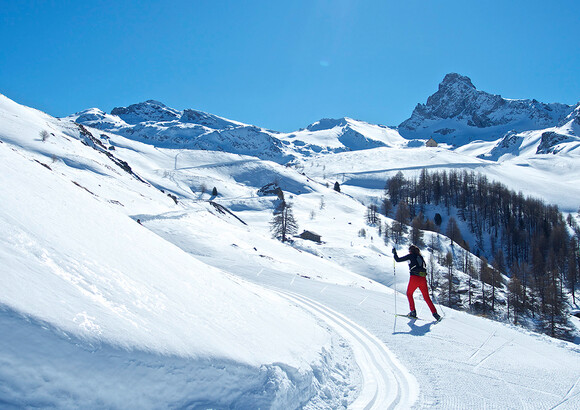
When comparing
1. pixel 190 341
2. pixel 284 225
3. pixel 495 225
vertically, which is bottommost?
pixel 284 225

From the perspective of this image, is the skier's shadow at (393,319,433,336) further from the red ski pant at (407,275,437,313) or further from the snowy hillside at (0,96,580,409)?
the red ski pant at (407,275,437,313)

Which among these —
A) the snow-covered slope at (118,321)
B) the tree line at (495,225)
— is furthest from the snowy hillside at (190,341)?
the tree line at (495,225)

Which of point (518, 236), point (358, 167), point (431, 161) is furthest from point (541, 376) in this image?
point (431, 161)

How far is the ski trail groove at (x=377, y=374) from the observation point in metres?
4.89

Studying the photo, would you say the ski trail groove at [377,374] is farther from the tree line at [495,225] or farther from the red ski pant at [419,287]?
the tree line at [495,225]

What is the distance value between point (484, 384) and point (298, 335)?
3.28 meters

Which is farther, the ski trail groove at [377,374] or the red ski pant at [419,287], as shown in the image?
the red ski pant at [419,287]

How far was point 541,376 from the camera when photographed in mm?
5703

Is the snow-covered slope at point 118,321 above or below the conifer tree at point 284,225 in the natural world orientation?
above

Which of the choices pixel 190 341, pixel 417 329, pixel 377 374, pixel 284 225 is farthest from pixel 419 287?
pixel 284 225

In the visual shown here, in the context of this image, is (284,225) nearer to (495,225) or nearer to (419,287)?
(419,287)

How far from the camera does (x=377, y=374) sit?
5895mm

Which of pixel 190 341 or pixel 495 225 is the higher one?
pixel 495 225

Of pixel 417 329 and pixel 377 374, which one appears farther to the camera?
pixel 417 329
